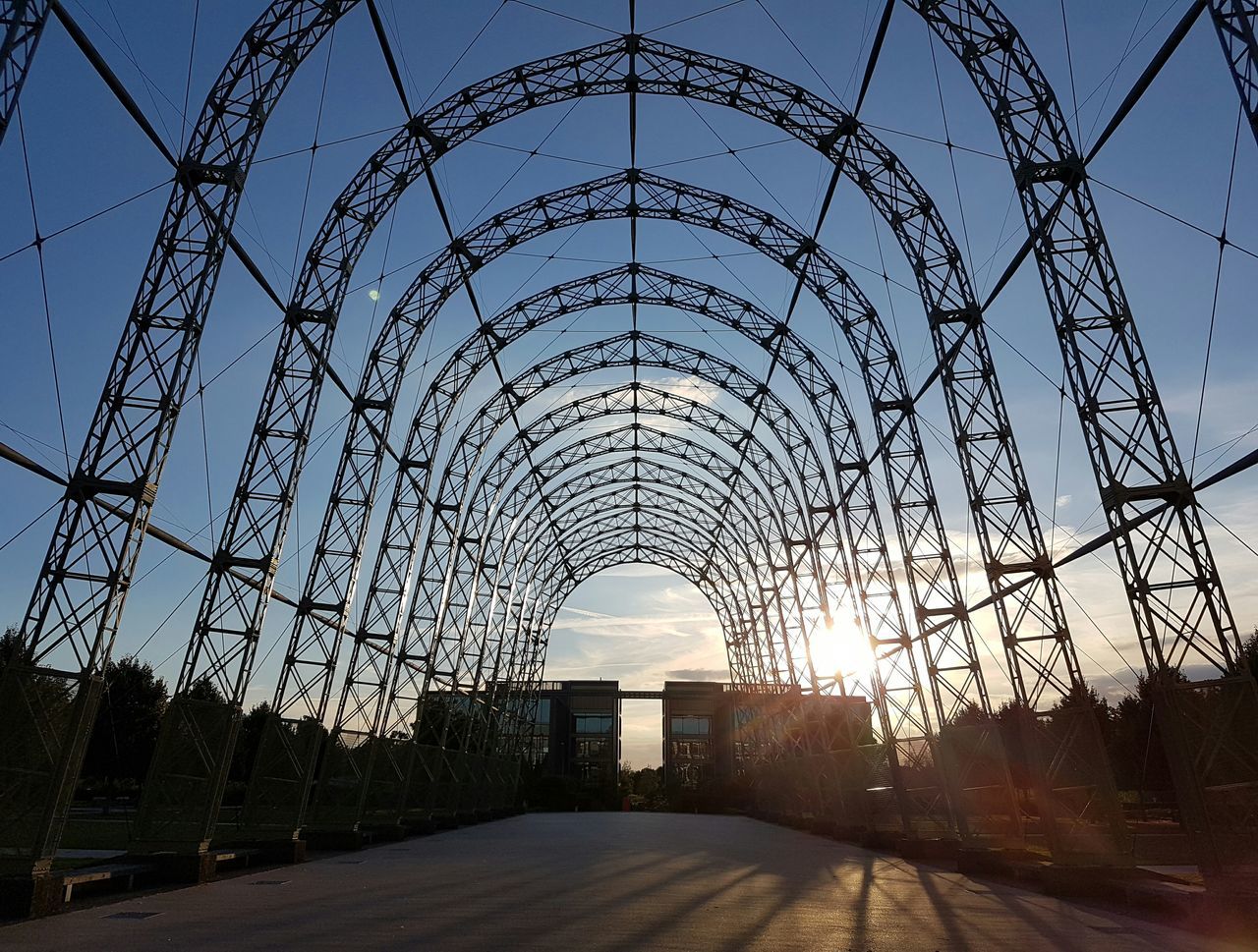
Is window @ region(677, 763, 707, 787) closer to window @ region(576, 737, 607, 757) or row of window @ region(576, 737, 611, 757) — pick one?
row of window @ region(576, 737, 611, 757)

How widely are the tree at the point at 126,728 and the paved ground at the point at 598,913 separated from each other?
37.2 m

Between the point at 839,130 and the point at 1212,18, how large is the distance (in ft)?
40.2

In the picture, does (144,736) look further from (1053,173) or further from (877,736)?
(1053,173)

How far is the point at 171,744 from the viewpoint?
1570 centimetres

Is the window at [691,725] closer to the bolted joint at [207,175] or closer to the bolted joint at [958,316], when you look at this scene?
the bolted joint at [958,316]

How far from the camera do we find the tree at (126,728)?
45344mm

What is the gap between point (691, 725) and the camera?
3457 inches

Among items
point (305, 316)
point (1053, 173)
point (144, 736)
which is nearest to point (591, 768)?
point (144, 736)

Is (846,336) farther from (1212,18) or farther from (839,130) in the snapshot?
(1212,18)

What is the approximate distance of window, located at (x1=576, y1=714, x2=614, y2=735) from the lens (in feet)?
283

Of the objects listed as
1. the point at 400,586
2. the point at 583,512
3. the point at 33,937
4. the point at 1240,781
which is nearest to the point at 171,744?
the point at 33,937

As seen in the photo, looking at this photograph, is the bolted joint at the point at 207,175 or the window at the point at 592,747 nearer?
the bolted joint at the point at 207,175

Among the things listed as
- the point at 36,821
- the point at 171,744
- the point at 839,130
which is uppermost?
the point at 839,130

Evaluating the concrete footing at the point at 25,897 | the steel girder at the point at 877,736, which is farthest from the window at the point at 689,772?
the concrete footing at the point at 25,897
